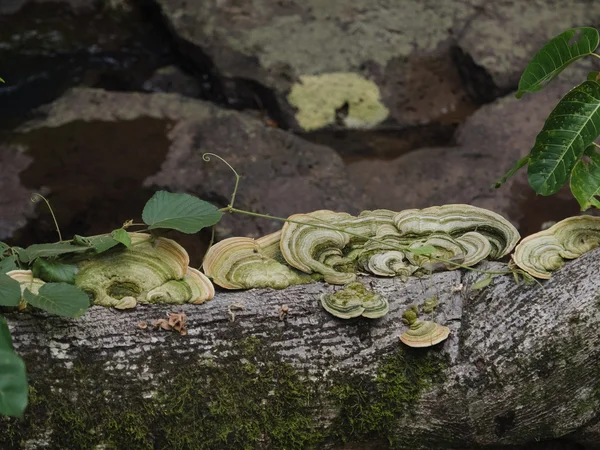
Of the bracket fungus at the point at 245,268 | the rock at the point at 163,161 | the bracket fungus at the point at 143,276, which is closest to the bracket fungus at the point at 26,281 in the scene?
the bracket fungus at the point at 143,276

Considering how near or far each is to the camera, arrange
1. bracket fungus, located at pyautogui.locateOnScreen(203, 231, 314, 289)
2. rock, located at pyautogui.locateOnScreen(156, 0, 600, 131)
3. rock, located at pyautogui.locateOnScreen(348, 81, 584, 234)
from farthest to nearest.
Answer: rock, located at pyautogui.locateOnScreen(156, 0, 600, 131) → rock, located at pyautogui.locateOnScreen(348, 81, 584, 234) → bracket fungus, located at pyautogui.locateOnScreen(203, 231, 314, 289)

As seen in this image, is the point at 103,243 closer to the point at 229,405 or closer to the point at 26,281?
the point at 26,281

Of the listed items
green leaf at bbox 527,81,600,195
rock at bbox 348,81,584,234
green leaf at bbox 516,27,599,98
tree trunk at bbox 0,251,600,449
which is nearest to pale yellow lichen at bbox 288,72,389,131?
rock at bbox 348,81,584,234

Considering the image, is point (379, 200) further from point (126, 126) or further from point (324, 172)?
point (126, 126)

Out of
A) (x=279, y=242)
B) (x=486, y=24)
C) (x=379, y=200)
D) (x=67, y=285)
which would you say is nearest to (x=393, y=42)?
(x=486, y=24)

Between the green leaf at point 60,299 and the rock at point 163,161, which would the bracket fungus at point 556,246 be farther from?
the rock at point 163,161

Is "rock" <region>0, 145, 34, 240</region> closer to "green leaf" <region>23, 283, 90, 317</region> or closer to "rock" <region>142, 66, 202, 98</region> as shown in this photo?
"rock" <region>142, 66, 202, 98</region>
